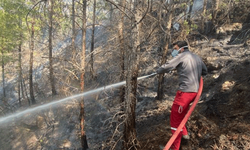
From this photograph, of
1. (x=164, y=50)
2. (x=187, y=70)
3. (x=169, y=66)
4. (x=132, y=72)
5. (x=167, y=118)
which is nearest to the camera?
(x=169, y=66)

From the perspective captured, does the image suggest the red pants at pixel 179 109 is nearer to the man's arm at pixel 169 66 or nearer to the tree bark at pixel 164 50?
the man's arm at pixel 169 66

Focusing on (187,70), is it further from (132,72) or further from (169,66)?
(132,72)

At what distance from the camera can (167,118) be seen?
626cm

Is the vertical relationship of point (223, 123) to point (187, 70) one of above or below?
below

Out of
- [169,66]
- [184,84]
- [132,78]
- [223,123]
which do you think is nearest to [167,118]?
[223,123]

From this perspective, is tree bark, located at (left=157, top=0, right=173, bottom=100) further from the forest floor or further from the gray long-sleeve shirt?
the gray long-sleeve shirt

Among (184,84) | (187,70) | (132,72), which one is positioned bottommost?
(184,84)

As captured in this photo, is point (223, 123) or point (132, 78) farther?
point (223, 123)

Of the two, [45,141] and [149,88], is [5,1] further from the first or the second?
[149,88]

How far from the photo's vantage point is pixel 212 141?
143 inches

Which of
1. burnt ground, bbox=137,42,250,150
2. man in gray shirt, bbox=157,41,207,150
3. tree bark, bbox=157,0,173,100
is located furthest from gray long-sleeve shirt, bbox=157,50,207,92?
tree bark, bbox=157,0,173,100

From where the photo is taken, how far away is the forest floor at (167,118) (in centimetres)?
387

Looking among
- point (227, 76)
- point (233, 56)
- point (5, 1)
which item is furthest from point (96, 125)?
point (5, 1)

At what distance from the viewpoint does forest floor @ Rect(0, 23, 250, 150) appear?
12.7 ft
